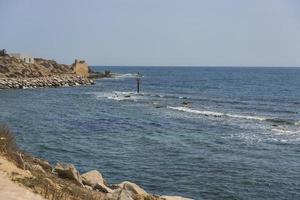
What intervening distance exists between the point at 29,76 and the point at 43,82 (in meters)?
3.67

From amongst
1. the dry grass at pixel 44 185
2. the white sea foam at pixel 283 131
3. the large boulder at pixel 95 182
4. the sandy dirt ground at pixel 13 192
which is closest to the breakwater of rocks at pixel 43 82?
the white sea foam at pixel 283 131

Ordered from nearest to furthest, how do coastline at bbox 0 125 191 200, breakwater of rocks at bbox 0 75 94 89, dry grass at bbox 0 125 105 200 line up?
1. coastline at bbox 0 125 191 200
2. dry grass at bbox 0 125 105 200
3. breakwater of rocks at bbox 0 75 94 89

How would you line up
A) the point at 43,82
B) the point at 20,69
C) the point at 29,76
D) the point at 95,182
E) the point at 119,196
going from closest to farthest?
the point at 119,196
the point at 95,182
the point at 43,82
the point at 20,69
the point at 29,76

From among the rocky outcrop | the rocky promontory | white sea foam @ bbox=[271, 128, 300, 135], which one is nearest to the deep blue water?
white sea foam @ bbox=[271, 128, 300, 135]

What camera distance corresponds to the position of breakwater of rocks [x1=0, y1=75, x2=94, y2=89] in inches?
2953

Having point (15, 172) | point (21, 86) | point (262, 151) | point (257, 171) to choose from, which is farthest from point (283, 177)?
point (21, 86)

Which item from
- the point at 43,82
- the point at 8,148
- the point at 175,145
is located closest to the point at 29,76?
the point at 43,82

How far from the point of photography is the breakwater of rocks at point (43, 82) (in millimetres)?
75000

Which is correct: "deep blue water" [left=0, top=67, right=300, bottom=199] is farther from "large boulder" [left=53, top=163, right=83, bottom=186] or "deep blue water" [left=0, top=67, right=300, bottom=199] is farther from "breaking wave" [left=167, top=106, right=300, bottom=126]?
"large boulder" [left=53, top=163, right=83, bottom=186]

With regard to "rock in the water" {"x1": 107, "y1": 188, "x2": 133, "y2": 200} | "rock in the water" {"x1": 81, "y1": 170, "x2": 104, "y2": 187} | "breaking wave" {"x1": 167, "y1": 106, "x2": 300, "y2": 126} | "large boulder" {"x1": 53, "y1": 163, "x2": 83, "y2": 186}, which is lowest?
"breaking wave" {"x1": 167, "y1": 106, "x2": 300, "y2": 126}

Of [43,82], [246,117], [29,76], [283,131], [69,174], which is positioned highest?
[29,76]

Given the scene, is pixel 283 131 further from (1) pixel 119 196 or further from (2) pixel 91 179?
(1) pixel 119 196

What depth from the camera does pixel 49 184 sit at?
1260cm

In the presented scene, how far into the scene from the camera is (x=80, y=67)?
112625 millimetres
